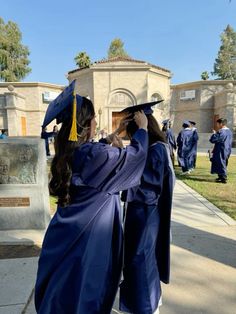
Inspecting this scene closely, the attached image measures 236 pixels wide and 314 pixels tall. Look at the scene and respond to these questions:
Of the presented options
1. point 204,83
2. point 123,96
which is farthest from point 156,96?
point 204,83

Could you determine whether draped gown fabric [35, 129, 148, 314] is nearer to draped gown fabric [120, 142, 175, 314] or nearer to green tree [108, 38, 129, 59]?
draped gown fabric [120, 142, 175, 314]

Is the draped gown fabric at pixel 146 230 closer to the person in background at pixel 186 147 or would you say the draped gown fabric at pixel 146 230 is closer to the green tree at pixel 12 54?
the person in background at pixel 186 147

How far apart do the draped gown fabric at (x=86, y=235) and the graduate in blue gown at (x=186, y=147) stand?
7.73 metres

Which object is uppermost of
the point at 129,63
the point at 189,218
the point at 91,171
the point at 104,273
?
the point at 129,63

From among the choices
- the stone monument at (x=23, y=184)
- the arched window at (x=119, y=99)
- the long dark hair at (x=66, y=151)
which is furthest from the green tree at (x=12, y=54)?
the long dark hair at (x=66, y=151)

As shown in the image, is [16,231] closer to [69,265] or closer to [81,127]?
[69,265]

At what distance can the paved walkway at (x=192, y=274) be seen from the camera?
90.0 inches

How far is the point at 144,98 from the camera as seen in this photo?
26.1 meters

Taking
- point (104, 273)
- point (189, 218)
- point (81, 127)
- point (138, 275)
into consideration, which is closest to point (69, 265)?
point (104, 273)

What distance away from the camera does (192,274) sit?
2.78 meters

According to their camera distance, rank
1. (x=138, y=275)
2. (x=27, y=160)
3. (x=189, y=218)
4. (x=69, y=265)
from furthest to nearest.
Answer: (x=189, y=218), (x=27, y=160), (x=138, y=275), (x=69, y=265)

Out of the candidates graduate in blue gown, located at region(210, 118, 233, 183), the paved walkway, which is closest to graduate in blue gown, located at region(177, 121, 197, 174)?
graduate in blue gown, located at region(210, 118, 233, 183)

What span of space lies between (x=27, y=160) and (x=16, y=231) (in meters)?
1.14

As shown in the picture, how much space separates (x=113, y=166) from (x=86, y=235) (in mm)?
487
